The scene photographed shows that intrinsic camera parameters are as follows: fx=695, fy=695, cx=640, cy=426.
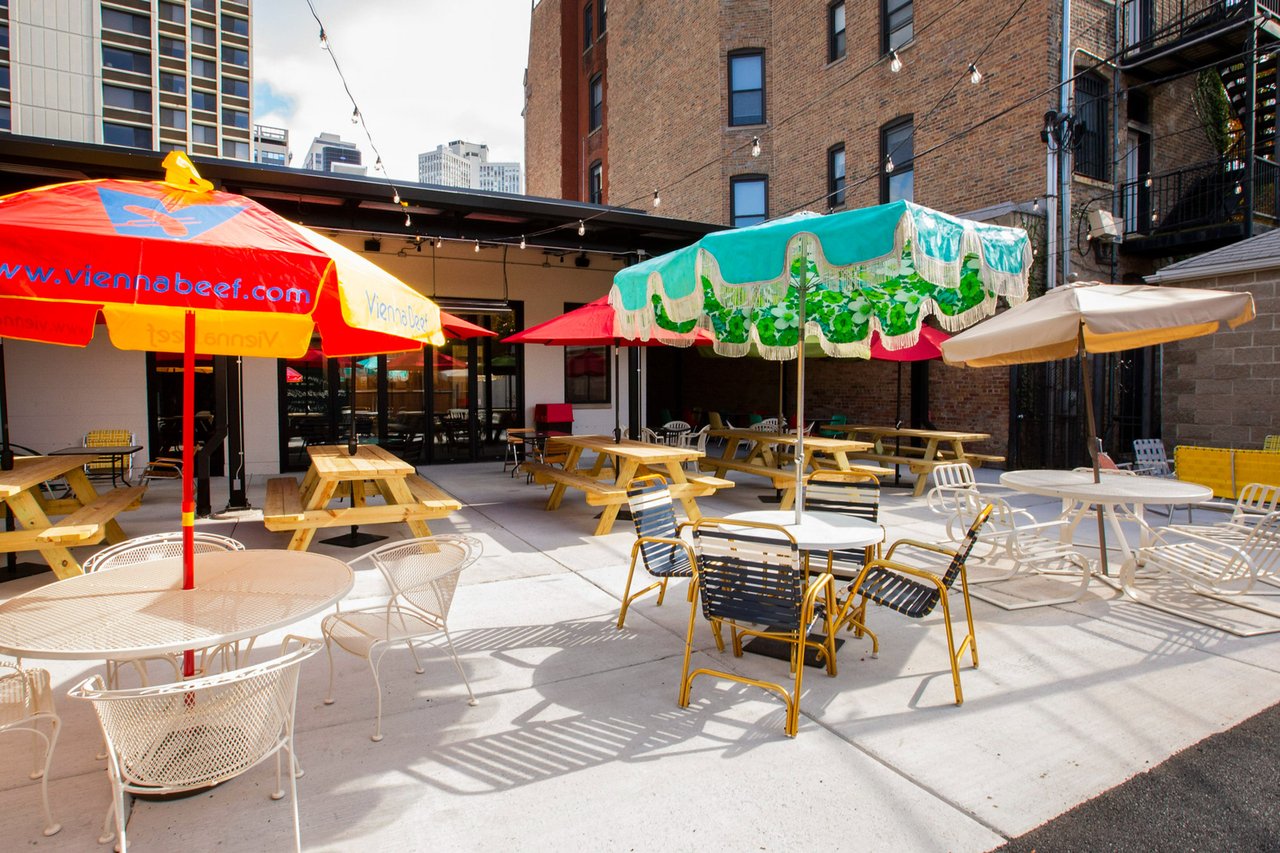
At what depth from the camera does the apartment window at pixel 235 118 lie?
65875 mm

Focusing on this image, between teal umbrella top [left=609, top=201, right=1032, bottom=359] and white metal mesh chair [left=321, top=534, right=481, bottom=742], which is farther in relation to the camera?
teal umbrella top [left=609, top=201, right=1032, bottom=359]

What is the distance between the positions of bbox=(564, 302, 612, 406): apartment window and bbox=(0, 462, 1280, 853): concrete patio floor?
9.87 m

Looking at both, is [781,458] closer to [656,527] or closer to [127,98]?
[656,527]

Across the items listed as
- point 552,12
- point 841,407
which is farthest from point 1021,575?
point 552,12

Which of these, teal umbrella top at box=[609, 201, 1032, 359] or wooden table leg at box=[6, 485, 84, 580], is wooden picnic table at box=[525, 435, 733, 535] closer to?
teal umbrella top at box=[609, 201, 1032, 359]

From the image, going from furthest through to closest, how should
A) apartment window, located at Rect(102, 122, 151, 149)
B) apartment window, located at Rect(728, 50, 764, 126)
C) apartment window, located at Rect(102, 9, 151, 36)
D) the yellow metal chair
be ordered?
1. apartment window, located at Rect(102, 122, 151, 149)
2. apartment window, located at Rect(102, 9, 151, 36)
3. apartment window, located at Rect(728, 50, 764, 126)
4. the yellow metal chair

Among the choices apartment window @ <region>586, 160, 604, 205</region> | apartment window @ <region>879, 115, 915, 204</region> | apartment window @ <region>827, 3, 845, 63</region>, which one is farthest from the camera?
apartment window @ <region>586, 160, 604, 205</region>

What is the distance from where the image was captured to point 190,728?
219 cm

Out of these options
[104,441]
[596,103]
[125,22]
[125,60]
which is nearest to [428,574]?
[104,441]

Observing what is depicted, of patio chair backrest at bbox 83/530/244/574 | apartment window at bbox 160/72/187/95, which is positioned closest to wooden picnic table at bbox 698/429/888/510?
patio chair backrest at bbox 83/530/244/574

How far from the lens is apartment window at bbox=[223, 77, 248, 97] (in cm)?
6612

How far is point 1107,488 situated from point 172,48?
7555cm

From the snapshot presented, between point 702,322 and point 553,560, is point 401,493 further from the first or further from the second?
point 702,322

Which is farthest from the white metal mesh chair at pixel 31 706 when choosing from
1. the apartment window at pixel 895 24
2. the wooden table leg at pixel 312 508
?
the apartment window at pixel 895 24
